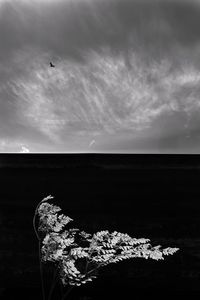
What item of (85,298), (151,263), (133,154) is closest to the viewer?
(85,298)

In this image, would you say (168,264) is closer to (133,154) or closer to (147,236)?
(147,236)

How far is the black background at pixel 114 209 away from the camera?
15.6ft

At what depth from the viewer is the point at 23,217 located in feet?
16.6

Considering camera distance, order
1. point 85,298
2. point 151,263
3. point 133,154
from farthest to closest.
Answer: point 133,154 < point 151,263 < point 85,298

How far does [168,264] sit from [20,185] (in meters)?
3.07

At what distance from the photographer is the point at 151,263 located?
15.9 feet

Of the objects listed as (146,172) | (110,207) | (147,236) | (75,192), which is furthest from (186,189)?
(75,192)

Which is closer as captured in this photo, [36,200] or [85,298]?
[85,298]

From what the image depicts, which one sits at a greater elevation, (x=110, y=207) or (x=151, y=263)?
(x=110, y=207)

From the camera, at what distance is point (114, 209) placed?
5.07m

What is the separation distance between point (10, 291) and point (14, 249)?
26.7 inches

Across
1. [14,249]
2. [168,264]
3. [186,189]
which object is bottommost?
[168,264]

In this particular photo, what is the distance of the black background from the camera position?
188 inches

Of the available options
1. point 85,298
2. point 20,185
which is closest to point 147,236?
point 85,298
